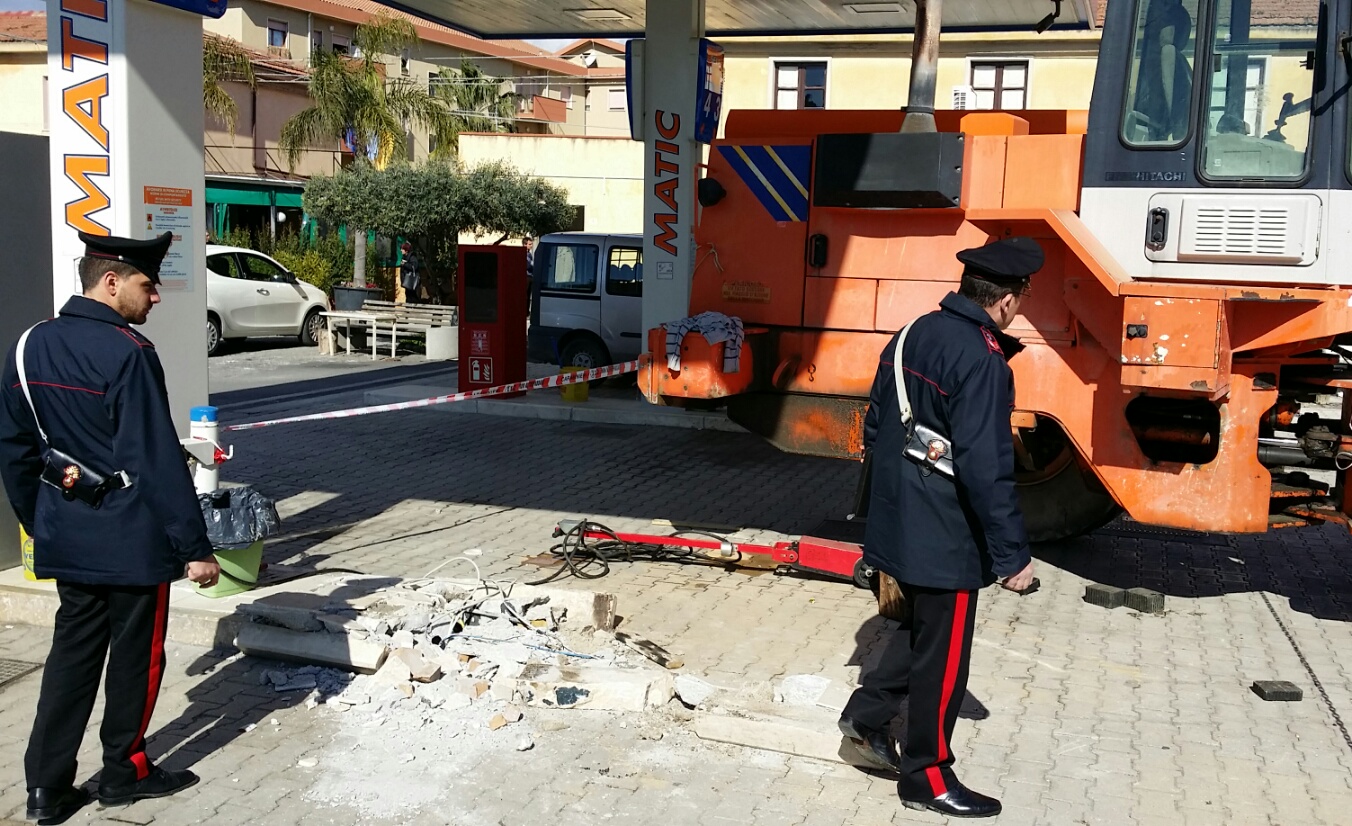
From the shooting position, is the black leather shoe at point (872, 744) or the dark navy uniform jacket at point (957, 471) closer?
the dark navy uniform jacket at point (957, 471)

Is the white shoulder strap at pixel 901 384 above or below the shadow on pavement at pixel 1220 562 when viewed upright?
above

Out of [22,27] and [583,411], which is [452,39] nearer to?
[22,27]

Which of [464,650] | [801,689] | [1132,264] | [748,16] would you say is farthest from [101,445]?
[748,16]

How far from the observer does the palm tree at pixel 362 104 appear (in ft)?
82.4

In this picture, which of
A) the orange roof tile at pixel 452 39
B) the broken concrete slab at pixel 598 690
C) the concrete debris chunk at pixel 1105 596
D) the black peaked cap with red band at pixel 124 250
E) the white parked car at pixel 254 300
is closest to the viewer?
the black peaked cap with red band at pixel 124 250

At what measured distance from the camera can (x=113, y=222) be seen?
655cm

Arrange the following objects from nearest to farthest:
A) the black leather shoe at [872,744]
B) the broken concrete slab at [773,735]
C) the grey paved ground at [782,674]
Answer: the grey paved ground at [782,674] < the black leather shoe at [872,744] < the broken concrete slab at [773,735]

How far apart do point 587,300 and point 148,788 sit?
1148 cm

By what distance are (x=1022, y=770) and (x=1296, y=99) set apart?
12.2ft

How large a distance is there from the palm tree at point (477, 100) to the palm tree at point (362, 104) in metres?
12.1

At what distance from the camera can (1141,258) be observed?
6461 millimetres

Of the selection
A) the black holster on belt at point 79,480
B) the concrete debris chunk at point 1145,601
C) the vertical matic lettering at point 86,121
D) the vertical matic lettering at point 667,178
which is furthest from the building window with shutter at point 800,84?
the black holster on belt at point 79,480

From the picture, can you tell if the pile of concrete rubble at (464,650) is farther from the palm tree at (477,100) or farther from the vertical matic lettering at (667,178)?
the palm tree at (477,100)

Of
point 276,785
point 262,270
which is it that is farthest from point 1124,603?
point 262,270
